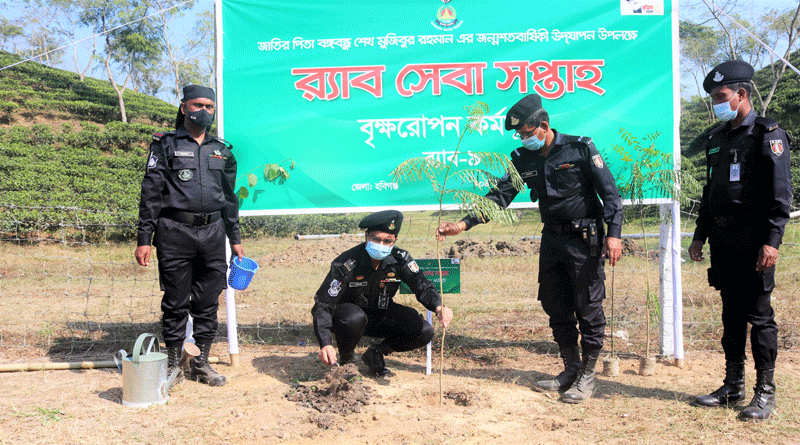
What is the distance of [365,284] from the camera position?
393cm

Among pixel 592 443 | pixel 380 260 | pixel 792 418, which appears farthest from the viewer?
pixel 380 260

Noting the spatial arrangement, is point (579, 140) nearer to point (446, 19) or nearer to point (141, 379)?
point (446, 19)

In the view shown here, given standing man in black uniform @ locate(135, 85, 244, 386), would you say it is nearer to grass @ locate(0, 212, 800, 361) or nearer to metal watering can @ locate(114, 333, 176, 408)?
metal watering can @ locate(114, 333, 176, 408)

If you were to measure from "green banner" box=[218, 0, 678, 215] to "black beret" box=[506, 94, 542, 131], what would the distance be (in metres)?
0.82

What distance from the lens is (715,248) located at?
3.32 m

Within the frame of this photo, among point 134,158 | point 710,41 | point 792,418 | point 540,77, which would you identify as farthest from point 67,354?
point 710,41

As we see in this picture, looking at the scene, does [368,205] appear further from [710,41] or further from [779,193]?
[710,41]

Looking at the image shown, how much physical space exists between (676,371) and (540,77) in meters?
2.45

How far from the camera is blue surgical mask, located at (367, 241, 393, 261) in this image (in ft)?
12.1

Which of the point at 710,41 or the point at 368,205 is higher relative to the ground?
the point at 710,41

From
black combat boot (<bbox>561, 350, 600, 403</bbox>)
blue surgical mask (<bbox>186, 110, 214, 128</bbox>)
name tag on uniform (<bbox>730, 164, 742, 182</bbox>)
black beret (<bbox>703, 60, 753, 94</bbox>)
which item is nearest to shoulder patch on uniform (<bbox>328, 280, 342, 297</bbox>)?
blue surgical mask (<bbox>186, 110, 214, 128</bbox>)

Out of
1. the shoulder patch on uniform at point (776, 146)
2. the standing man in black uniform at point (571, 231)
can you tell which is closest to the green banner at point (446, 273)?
the standing man in black uniform at point (571, 231)

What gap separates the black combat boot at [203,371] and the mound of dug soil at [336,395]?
550mm

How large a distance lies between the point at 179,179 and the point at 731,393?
3.66 m
